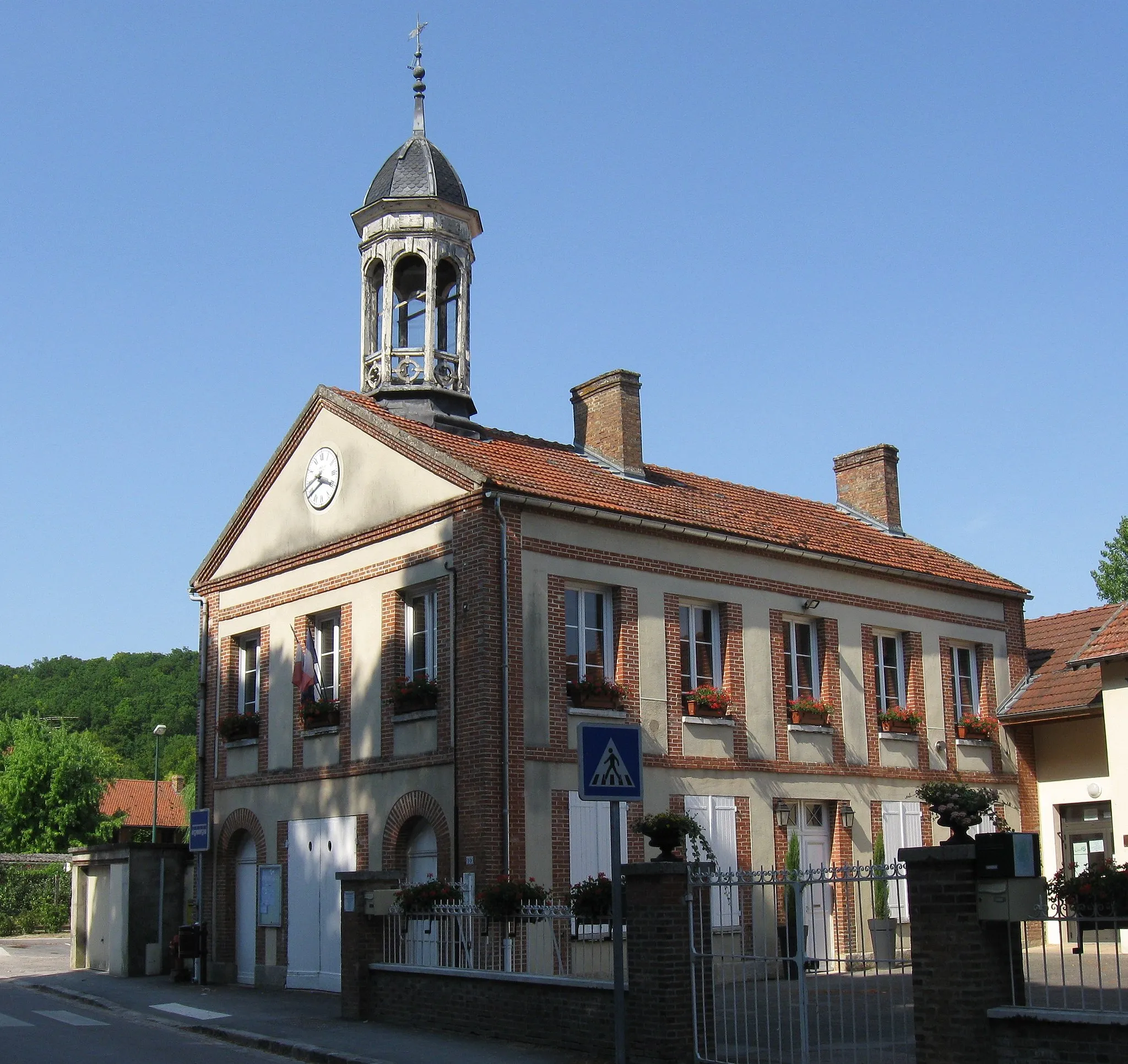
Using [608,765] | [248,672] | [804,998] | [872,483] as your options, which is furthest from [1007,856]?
[872,483]

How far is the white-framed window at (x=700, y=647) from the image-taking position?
21.9m

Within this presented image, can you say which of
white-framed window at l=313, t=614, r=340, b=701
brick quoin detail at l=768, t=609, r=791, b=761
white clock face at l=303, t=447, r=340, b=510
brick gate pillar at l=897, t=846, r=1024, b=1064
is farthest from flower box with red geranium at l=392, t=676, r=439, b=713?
brick gate pillar at l=897, t=846, r=1024, b=1064

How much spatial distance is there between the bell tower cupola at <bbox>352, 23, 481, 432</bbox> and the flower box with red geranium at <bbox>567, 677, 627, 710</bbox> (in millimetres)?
5581

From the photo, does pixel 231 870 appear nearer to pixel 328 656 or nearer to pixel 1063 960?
pixel 328 656

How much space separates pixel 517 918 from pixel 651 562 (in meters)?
7.82

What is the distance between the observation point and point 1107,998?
35.2ft

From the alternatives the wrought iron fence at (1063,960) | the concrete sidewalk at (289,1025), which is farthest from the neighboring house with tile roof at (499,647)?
the wrought iron fence at (1063,960)

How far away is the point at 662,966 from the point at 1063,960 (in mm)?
3800

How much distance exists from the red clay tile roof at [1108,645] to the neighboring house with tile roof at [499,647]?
3.57 m

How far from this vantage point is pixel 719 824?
21500mm

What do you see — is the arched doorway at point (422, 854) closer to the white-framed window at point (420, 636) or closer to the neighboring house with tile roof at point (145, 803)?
the white-framed window at point (420, 636)

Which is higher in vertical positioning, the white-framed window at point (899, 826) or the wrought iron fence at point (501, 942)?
the white-framed window at point (899, 826)

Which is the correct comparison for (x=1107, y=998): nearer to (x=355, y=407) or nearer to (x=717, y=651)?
(x=717, y=651)

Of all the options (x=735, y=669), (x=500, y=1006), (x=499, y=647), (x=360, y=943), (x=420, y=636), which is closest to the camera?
(x=500, y=1006)
